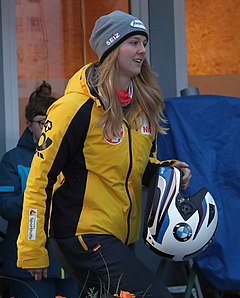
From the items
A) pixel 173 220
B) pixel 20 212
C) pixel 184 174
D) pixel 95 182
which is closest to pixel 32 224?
pixel 95 182

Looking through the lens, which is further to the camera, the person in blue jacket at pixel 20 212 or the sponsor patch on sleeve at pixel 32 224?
the person in blue jacket at pixel 20 212

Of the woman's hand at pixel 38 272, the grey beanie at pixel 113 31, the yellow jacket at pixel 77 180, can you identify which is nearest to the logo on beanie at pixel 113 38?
the grey beanie at pixel 113 31

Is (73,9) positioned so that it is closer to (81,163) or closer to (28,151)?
(28,151)

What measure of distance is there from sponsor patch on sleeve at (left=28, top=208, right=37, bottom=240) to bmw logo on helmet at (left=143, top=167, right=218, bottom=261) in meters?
0.55

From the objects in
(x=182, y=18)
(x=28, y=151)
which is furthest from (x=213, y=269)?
(x=182, y=18)

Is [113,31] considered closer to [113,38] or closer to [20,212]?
[113,38]

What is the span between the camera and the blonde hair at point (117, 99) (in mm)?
3783

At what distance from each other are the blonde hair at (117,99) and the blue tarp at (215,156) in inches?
45.3

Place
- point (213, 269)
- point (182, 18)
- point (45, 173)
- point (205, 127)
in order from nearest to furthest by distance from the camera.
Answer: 1. point (45, 173)
2. point (213, 269)
3. point (205, 127)
4. point (182, 18)

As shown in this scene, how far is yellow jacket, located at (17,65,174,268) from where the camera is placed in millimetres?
3744

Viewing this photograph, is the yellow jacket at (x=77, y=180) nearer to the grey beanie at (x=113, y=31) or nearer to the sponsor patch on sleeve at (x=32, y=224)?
the sponsor patch on sleeve at (x=32, y=224)

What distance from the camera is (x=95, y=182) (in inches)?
150

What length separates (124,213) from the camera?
151 inches

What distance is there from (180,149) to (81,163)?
60.6 inches
